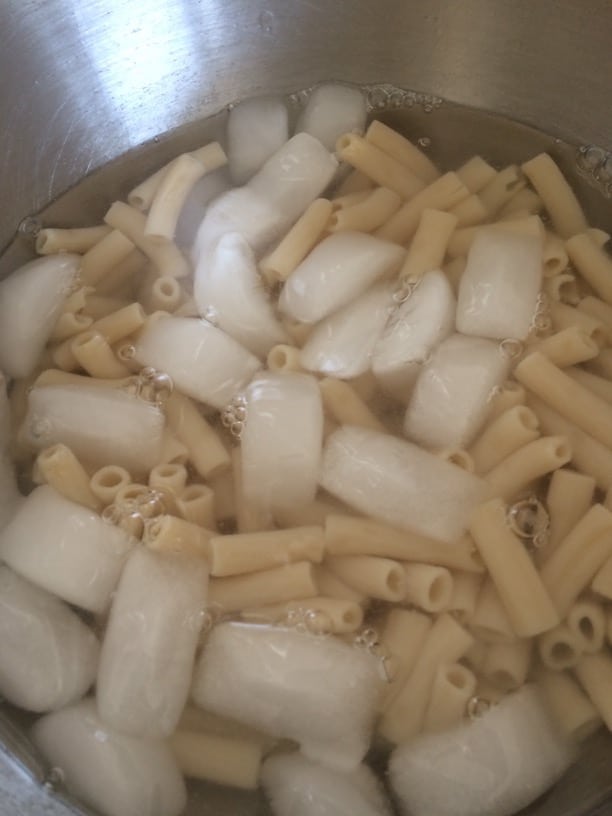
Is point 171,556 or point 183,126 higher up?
point 183,126

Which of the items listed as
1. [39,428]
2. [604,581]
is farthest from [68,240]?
[604,581]

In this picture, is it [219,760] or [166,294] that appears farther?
[166,294]

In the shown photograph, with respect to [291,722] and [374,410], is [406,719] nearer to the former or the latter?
[291,722]

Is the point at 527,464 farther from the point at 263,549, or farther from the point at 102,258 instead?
the point at 102,258

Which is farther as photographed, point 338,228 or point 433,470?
point 338,228

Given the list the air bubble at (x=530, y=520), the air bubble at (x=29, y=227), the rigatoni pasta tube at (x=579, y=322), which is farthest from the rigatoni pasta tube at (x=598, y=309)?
the air bubble at (x=29, y=227)

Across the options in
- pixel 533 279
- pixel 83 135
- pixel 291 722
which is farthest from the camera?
pixel 83 135

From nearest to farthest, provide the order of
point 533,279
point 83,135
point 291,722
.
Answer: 1. point 291,722
2. point 533,279
3. point 83,135

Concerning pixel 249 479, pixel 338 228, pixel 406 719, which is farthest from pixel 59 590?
pixel 338 228

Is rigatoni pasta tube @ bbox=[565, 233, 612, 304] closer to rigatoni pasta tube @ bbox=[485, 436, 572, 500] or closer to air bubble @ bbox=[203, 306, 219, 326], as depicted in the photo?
rigatoni pasta tube @ bbox=[485, 436, 572, 500]
